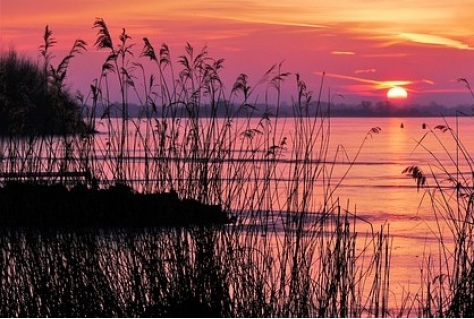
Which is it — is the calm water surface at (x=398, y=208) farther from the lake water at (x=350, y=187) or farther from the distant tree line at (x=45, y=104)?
the distant tree line at (x=45, y=104)

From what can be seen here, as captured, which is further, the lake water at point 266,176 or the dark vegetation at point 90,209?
the lake water at point 266,176

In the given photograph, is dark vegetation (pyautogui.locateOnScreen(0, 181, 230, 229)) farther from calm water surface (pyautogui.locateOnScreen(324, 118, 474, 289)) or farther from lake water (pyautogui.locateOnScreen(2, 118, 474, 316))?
calm water surface (pyautogui.locateOnScreen(324, 118, 474, 289))

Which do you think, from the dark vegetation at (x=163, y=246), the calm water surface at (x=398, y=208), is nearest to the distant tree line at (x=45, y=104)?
the dark vegetation at (x=163, y=246)

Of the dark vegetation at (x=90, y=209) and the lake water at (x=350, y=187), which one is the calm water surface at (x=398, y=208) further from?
the dark vegetation at (x=90, y=209)

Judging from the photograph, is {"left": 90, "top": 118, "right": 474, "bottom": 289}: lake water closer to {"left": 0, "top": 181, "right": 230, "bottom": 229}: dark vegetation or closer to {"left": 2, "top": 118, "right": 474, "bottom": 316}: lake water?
{"left": 2, "top": 118, "right": 474, "bottom": 316}: lake water

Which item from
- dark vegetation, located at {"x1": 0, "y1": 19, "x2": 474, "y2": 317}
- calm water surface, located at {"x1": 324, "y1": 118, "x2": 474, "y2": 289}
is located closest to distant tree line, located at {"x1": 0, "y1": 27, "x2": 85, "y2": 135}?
dark vegetation, located at {"x1": 0, "y1": 19, "x2": 474, "y2": 317}

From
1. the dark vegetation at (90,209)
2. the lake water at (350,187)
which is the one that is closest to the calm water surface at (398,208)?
the lake water at (350,187)

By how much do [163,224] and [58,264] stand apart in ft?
2.68

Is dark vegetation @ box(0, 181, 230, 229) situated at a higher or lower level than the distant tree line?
lower

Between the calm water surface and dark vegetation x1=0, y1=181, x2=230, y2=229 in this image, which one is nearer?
dark vegetation x1=0, y1=181, x2=230, y2=229

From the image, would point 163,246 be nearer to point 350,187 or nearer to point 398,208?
point 398,208

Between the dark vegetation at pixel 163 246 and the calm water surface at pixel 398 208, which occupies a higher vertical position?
the dark vegetation at pixel 163 246

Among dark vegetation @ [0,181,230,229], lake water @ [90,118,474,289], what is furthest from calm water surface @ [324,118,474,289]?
dark vegetation @ [0,181,230,229]

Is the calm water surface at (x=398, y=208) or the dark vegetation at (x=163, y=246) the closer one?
the dark vegetation at (x=163, y=246)
